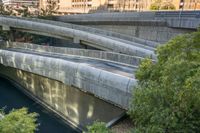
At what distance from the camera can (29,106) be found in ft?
81.7

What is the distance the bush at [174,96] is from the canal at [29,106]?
12.1 metres

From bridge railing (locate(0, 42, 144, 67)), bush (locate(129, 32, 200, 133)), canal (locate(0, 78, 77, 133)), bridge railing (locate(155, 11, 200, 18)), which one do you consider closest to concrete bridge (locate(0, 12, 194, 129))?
bridge railing (locate(0, 42, 144, 67))

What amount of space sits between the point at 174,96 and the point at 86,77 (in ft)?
34.7

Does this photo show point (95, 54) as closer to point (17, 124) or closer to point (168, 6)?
point (17, 124)

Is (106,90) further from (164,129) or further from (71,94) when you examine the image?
(164,129)

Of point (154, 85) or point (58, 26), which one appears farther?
point (58, 26)

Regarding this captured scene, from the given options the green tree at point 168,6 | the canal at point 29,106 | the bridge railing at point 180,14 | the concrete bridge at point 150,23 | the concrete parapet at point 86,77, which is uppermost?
the green tree at point 168,6

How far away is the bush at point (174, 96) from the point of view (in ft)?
26.5

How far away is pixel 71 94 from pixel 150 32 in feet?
46.7

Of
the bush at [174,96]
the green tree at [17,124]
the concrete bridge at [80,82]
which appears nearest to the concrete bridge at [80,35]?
the concrete bridge at [80,82]

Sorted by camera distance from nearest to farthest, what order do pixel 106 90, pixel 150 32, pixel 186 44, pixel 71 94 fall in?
1. pixel 186 44
2. pixel 106 90
3. pixel 71 94
4. pixel 150 32

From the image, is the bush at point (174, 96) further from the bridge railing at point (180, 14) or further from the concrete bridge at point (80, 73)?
the bridge railing at point (180, 14)

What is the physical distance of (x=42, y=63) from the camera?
73.9 ft

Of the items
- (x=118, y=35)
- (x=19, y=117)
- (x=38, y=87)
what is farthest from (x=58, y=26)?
(x=19, y=117)
